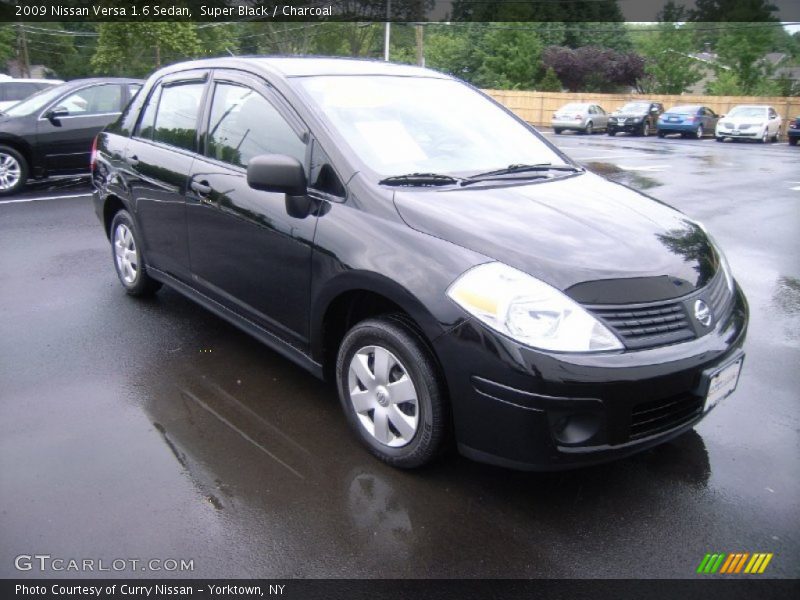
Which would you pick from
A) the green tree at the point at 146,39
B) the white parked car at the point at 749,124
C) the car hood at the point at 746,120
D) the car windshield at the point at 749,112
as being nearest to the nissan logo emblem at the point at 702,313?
the green tree at the point at 146,39

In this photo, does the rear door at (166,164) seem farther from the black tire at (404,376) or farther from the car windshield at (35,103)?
the car windshield at (35,103)

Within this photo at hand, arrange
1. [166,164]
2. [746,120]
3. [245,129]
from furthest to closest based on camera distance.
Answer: [746,120] < [166,164] < [245,129]

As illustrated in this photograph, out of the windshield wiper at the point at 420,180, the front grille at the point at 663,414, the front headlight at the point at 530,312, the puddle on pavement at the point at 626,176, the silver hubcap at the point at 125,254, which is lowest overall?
the puddle on pavement at the point at 626,176

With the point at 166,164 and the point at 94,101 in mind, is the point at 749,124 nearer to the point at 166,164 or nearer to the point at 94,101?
the point at 94,101

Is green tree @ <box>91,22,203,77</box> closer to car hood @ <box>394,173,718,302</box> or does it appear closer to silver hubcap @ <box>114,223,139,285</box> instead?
silver hubcap @ <box>114,223,139,285</box>

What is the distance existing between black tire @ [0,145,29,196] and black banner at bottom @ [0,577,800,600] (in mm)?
8800

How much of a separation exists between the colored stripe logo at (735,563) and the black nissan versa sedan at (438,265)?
482mm

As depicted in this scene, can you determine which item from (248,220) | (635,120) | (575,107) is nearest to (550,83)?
(575,107)

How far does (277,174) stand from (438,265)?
939 millimetres

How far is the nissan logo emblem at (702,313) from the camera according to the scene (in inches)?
112

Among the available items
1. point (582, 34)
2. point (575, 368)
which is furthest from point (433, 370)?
point (582, 34)

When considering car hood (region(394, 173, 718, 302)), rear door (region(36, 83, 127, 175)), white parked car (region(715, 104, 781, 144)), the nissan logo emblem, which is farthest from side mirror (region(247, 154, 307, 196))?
white parked car (region(715, 104, 781, 144))

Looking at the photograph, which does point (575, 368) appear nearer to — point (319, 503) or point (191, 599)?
point (319, 503)

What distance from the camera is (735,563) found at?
259 cm
